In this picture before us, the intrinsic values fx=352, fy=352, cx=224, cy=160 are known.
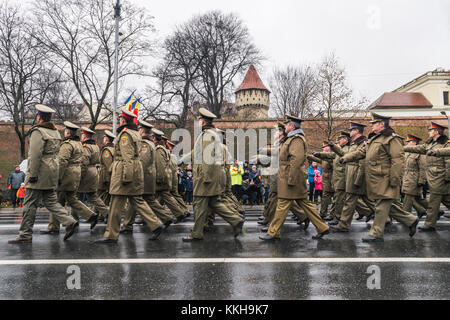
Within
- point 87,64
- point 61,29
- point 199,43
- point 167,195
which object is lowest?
point 167,195

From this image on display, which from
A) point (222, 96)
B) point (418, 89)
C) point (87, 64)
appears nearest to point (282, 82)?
point (222, 96)

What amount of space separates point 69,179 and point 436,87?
63.0m

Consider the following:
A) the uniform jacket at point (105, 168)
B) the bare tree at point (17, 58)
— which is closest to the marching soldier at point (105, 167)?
the uniform jacket at point (105, 168)

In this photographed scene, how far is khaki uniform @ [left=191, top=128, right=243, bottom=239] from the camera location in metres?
6.27

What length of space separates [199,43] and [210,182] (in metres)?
34.4

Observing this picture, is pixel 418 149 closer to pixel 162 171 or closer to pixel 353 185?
pixel 353 185

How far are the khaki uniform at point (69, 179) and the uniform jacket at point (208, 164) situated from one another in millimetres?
2520

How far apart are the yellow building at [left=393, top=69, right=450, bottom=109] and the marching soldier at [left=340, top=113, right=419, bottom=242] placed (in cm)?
5588

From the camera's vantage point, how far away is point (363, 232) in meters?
7.24

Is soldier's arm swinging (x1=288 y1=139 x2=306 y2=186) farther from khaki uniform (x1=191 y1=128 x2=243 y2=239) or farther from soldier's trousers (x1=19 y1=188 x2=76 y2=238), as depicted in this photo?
soldier's trousers (x1=19 y1=188 x2=76 y2=238)

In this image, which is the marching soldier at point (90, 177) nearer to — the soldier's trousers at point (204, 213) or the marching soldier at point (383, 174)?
the soldier's trousers at point (204, 213)

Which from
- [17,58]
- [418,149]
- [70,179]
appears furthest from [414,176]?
[17,58]

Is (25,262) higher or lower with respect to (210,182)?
lower
